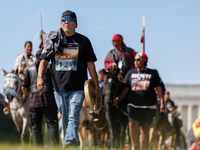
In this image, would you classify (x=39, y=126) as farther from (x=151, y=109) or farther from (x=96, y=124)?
(x=96, y=124)

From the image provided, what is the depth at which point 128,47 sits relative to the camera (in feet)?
40.8

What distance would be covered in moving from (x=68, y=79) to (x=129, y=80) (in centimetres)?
406

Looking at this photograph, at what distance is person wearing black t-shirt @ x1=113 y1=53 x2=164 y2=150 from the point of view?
10516 millimetres

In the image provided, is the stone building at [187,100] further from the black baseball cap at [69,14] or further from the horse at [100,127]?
the black baseball cap at [69,14]

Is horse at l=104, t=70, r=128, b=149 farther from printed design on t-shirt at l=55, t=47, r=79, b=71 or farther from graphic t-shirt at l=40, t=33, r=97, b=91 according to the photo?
printed design on t-shirt at l=55, t=47, r=79, b=71

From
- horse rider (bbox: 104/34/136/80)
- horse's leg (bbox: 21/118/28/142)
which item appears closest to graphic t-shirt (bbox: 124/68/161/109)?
horse rider (bbox: 104/34/136/80)

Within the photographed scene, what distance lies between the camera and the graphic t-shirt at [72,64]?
693 centimetres

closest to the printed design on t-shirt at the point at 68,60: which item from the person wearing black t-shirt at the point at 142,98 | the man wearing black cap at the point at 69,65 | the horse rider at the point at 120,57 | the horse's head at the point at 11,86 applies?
the man wearing black cap at the point at 69,65

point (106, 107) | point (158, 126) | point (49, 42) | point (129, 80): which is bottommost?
point (158, 126)

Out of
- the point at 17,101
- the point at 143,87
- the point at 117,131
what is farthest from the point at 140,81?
the point at 17,101

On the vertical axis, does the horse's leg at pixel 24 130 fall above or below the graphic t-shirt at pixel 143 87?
below

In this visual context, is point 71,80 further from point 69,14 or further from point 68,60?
point 69,14

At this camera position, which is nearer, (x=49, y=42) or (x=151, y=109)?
(x=49, y=42)

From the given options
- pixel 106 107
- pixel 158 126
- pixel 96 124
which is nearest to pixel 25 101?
pixel 106 107
